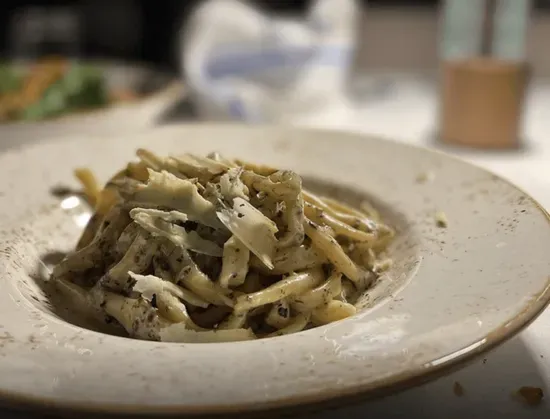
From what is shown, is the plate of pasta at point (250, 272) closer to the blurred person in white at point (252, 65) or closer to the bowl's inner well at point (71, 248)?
the bowl's inner well at point (71, 248)

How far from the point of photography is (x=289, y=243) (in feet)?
2.65

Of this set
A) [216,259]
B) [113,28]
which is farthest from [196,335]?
[113,28]

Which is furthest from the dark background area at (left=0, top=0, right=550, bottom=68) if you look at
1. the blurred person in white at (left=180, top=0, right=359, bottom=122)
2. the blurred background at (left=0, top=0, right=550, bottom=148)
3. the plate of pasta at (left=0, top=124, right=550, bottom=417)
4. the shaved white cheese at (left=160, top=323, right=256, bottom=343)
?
the shaved white cheese at (left=160, top=323, right=256, bottom=343)

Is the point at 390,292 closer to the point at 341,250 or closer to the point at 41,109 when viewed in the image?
the point at 341,250

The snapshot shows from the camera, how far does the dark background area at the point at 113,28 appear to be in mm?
2607

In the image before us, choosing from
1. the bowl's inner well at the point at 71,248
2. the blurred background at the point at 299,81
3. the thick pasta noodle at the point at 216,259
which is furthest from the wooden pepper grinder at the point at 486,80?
the thick pasta noodle at the point at 216,259

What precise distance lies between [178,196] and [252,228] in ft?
0.33

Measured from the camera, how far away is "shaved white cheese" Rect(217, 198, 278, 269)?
76 centimetres

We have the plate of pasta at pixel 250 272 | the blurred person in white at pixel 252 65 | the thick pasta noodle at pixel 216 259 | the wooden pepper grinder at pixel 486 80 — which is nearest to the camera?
the plate of pasta at pixel 250 272

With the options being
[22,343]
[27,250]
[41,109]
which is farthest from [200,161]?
[41,109]

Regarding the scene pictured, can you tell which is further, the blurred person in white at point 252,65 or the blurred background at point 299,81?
the blurred person in white at point 252,65

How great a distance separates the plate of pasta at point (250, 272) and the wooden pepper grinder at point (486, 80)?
0.49m

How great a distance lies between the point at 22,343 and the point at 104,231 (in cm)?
28

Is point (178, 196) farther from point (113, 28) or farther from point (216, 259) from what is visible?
point (113, 28)
